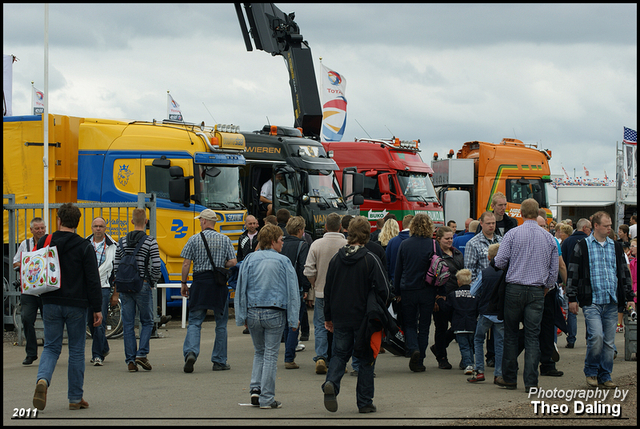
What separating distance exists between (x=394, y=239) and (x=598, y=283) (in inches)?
118

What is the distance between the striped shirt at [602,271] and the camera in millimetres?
7664

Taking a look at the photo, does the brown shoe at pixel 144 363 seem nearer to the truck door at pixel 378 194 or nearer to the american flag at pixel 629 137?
the truck door at pixel 378 194

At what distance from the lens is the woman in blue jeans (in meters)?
6.94

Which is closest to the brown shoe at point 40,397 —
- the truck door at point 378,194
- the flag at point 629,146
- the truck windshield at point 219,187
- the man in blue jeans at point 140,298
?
the man in blue jeans at point 140,298

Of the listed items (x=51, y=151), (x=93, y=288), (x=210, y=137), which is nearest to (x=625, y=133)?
(x=210, y=137)

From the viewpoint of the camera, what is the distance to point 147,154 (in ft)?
43.8

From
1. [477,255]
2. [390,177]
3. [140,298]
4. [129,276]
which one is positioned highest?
[390,177]

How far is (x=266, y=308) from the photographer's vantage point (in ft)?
22.8

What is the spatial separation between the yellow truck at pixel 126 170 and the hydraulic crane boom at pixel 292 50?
6.93 m

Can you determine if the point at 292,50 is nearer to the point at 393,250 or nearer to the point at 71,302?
the point at 393,250

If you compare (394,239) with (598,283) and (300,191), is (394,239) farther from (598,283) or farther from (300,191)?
(300,191)

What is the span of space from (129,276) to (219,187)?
517 centimetres

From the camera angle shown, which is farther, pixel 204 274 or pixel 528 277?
pixel 204 274

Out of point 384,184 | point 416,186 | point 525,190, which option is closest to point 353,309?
point 384,184
